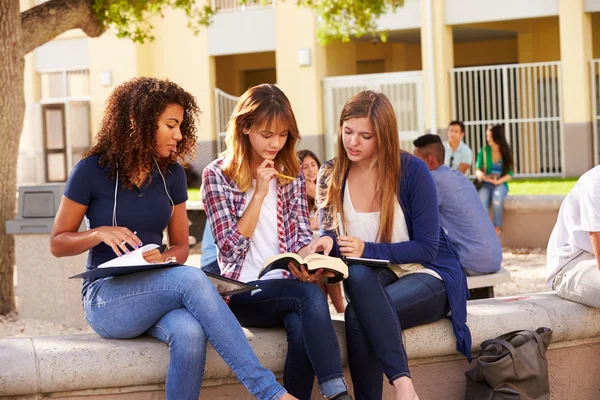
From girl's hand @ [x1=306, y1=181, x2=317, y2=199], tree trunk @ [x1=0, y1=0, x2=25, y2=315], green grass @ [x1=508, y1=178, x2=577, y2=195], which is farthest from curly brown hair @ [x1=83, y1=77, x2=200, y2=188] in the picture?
green grass @ [x1=508, y1=178, x2=577, y2=195]

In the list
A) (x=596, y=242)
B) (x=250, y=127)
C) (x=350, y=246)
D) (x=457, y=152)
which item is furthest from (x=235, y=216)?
(x=457, y=152)

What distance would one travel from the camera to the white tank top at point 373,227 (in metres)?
4.43

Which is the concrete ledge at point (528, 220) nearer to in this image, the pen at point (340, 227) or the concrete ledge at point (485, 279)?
the concrete ledge at point (485, 279)

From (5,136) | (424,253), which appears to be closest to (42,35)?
(5,136)

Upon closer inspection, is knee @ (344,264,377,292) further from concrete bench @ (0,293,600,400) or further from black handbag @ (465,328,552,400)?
black handbag @ (465,328,552,400)

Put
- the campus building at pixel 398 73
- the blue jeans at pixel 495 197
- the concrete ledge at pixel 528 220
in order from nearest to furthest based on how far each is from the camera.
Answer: the concrete ledge at pixel 528 220 < the blue jeans at pixel 495 197 < the campus building at pixel 398 73

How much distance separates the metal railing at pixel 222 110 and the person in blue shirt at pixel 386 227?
17.6 meters

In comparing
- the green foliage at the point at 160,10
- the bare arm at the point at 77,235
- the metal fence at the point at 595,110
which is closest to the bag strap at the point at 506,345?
the bare arm at the point at 77,235

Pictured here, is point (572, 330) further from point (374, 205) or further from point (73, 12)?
point (73, 12)

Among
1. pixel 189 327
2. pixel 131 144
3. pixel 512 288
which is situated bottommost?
pixel 512 288

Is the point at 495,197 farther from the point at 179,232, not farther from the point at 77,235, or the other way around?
the point at 77,235

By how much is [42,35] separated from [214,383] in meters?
4.64

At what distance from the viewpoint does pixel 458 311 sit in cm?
434

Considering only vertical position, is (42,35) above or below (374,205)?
above
